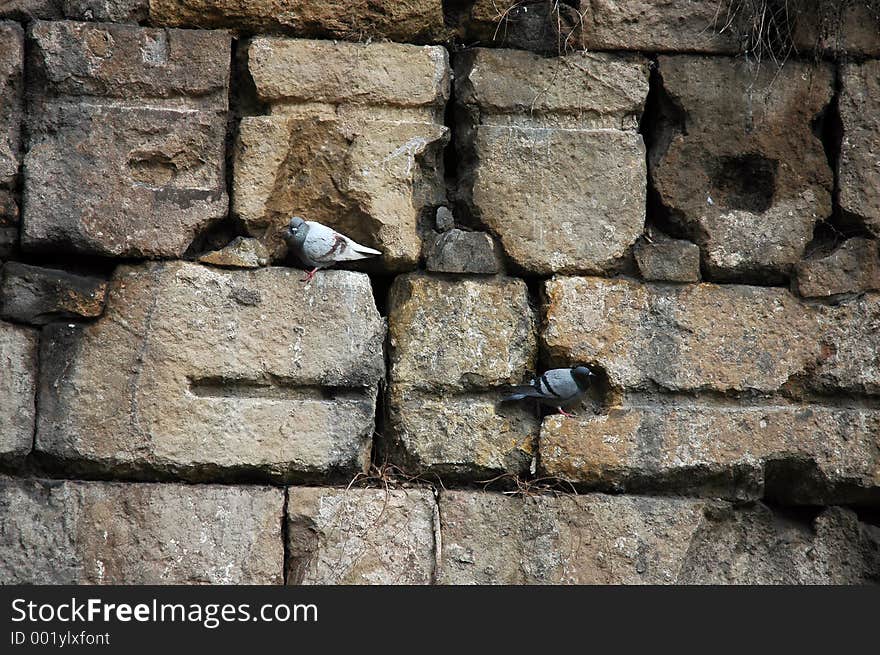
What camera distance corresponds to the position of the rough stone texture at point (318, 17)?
13.4 ft

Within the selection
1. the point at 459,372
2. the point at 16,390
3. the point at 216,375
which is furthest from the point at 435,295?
the point at 16,390

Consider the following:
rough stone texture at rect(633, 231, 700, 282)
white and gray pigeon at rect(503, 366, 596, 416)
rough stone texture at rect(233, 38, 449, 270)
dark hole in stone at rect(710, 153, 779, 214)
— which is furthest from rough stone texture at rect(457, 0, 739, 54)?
white and gray pigeon at rect(503, 366, 596, 416)

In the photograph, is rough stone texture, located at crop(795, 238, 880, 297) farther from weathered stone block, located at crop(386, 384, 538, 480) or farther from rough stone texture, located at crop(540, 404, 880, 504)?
weathered stone block, located at crop(386, 384, 538, 480)

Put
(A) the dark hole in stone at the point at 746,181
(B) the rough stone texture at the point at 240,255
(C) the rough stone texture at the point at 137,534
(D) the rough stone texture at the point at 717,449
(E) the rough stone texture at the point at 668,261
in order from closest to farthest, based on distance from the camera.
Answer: (C) the rough stone texture at the point at 137,534 → (B) the rough stone texture at the point at 240,255 → (D) the rough stone texture at the point at 717,449 → (E) the rough stone texture at the point at 668,261 → (A) the dark hole in stone at the point at 746,181

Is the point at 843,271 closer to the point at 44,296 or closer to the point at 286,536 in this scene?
the point at 286,536

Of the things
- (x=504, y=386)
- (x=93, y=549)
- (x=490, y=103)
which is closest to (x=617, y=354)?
(x=504, y=386)

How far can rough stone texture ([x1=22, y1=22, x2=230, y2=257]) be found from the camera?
391 cm

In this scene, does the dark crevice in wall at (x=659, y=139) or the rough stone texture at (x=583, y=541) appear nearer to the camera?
the rough stone texture at (x=583, y=541)

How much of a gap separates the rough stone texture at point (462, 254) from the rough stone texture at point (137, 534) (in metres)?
1.06

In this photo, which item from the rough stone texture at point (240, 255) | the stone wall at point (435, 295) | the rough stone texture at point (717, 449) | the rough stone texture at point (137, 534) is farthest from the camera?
the rough stone texture at point (717, 449)

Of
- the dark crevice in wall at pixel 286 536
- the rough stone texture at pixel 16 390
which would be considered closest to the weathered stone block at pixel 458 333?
the dark crevice in wall at pixel 286 536

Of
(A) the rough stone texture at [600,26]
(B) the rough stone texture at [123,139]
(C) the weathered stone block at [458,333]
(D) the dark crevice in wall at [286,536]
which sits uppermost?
(A) the rough stone texture at [600,26]

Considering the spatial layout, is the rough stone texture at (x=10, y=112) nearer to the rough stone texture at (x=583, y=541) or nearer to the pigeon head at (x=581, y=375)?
the rough stone texture at (x=583, y=541)

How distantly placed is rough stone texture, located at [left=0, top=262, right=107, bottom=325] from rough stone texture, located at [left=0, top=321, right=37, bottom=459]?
7 cm
